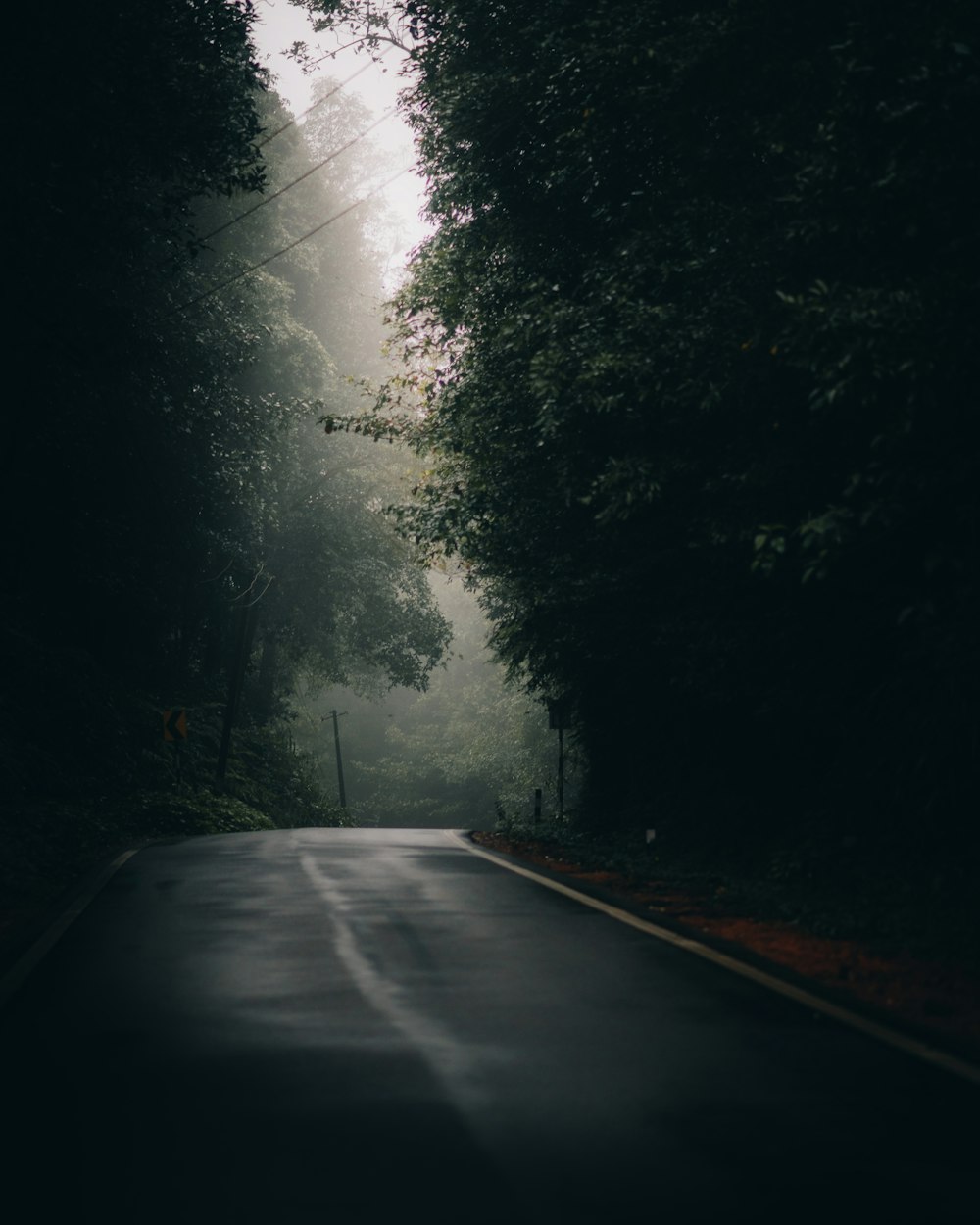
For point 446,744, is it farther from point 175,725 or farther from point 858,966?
point 858,966

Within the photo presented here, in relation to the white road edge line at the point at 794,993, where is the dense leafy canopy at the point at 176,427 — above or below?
above

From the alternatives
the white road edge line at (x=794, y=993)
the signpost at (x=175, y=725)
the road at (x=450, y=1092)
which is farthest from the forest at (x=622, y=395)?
the road at (x=450, y=1092)

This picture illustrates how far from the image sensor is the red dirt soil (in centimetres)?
738

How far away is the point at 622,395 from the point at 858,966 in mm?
5721

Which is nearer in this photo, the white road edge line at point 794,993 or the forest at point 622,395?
the white road edge line at point 794,993

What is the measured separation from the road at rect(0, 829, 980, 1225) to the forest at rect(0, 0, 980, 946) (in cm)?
356

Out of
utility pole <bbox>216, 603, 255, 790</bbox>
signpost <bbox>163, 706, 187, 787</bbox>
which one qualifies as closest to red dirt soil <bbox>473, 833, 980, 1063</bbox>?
signpost <bbox>163, 706, 187, 787</bbox>

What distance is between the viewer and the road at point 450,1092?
457 centimetres

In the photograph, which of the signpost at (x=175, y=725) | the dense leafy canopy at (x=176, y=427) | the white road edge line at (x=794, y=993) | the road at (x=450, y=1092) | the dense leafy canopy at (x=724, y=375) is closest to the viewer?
the road at (x=450, y=1092)

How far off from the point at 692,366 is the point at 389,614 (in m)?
32.5

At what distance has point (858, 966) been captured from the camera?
9.22m

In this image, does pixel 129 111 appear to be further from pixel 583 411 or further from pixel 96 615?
pixel 96 615

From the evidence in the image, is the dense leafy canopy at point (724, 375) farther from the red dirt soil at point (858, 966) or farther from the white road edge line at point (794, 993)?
the white road edge line at point (794, 993)

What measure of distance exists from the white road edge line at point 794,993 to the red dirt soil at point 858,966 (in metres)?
0.12
